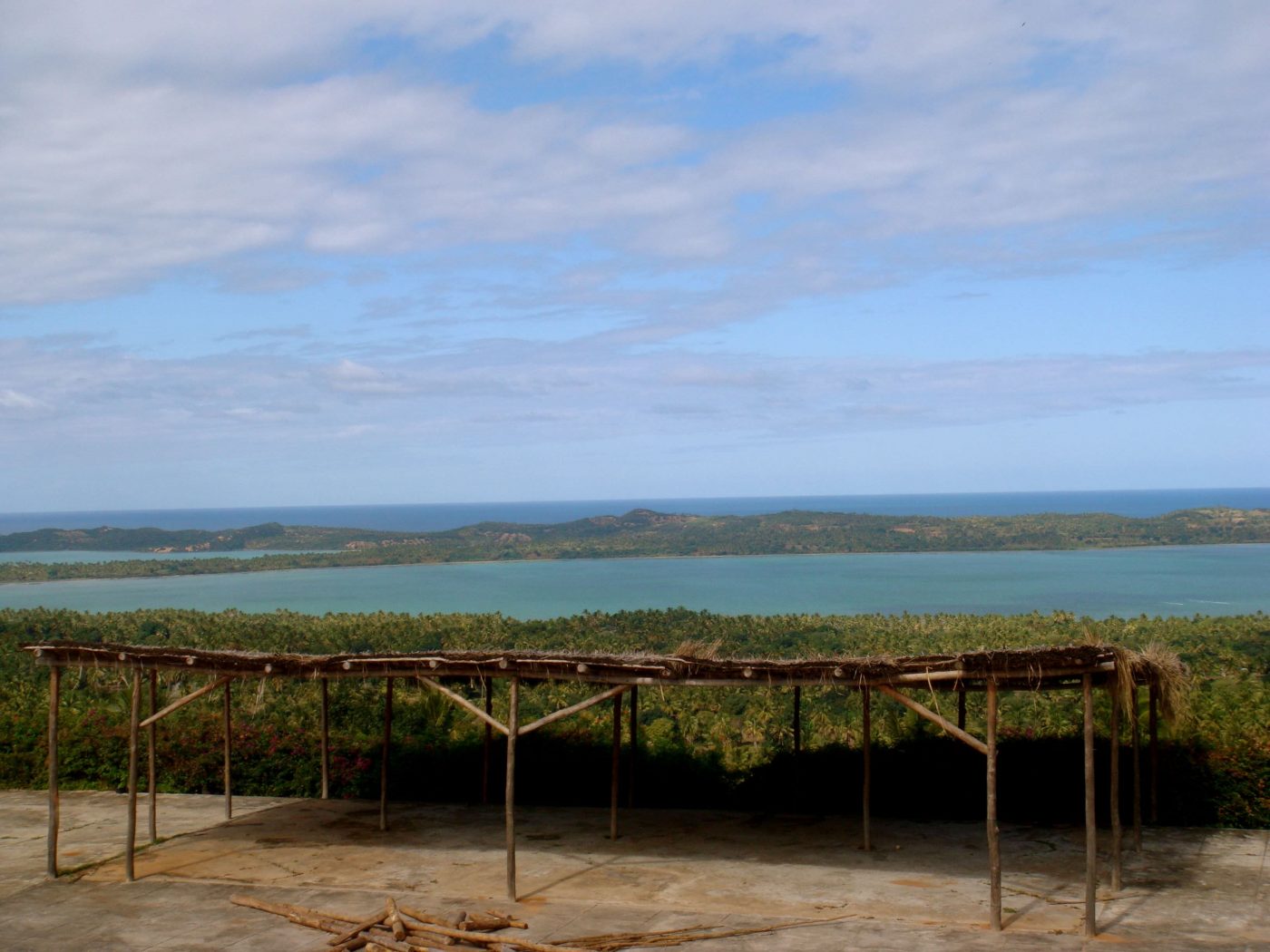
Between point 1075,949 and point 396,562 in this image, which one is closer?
point 1075,949

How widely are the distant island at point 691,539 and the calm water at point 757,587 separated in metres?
4.20

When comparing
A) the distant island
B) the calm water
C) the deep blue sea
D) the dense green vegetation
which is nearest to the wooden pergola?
the dense green vegetation

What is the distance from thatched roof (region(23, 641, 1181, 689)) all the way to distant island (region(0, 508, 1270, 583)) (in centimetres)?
11918

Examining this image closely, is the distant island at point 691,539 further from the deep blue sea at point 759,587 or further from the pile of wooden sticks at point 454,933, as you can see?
the pile of wooden sticks at point 454,933

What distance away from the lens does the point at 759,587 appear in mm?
100625

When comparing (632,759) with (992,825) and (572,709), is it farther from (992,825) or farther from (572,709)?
(992,825)

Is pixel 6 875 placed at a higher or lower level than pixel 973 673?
lower

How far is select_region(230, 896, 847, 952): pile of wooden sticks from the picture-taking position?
9742 millimetres

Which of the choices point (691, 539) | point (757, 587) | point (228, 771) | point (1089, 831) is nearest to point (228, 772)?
point (228, 771)

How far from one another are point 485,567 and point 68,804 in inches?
4487

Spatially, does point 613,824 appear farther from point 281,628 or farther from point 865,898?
point 281,628

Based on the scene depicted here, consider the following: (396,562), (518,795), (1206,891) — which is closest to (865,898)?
(1206,891)

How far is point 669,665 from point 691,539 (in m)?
139

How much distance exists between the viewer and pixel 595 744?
628 inches
